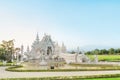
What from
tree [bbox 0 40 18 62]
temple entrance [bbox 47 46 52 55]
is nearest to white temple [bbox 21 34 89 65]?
temple entrance [bbox 47 46 52 55]

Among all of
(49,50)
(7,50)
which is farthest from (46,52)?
(7,50)

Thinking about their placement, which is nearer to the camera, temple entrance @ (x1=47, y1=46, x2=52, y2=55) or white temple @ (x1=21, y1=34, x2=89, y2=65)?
white temple @ (x1=21, y1=34, x2=89, y2=65)

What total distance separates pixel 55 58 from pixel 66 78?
89.6 feet

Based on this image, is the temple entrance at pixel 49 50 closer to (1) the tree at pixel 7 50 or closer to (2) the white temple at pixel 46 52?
(2) the white temple at pixel 46 52

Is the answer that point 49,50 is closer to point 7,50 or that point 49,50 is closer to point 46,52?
point 46,52

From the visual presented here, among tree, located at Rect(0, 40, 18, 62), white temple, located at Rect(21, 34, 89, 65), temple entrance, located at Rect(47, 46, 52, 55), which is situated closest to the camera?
white temple, located at Rect(21, 34, 89, 65)

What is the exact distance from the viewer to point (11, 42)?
6175 centimetres

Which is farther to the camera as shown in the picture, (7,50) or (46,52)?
(7,50)

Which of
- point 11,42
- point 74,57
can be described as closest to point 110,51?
point 11,42

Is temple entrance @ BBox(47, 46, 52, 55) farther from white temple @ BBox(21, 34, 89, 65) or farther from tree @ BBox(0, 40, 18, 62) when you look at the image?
tree @ BBox(0, 40, 18, 62)

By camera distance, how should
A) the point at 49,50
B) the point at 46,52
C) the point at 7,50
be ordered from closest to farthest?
the point at 46,52
the point at 49,50
the point at 7,50

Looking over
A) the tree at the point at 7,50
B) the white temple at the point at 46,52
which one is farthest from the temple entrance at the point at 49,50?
the tree at the point at 7,50

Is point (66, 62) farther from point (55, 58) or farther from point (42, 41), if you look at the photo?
point (42, 41)

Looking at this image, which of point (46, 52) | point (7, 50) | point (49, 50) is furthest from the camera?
point (7, 50)
